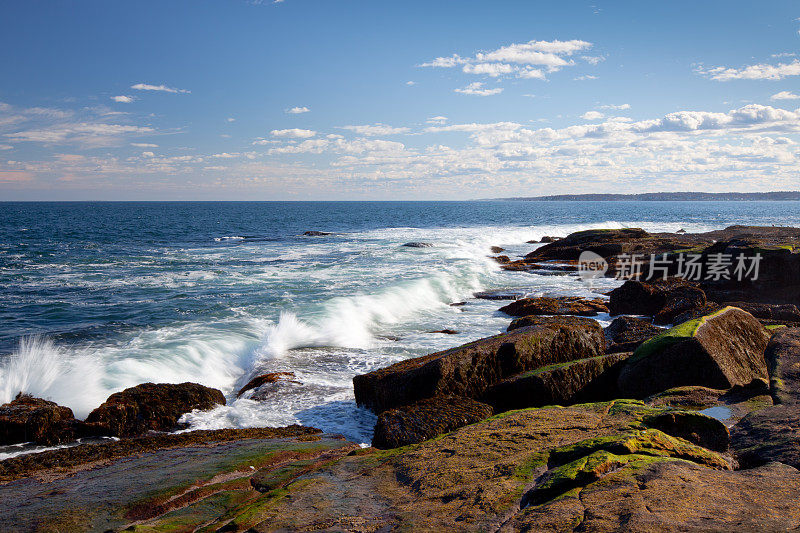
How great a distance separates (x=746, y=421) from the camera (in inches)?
197

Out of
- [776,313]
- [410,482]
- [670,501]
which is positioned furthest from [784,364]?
[776,313]

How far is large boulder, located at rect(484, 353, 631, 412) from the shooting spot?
24.0ft

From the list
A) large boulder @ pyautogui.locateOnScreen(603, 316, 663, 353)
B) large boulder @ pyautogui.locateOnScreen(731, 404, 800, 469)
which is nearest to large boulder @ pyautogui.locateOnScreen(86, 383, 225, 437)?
large boulder @ pyautogui.locateOnScreen(731, 404, 800, 469)

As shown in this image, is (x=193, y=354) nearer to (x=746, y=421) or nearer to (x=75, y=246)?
(x=746, y=421)

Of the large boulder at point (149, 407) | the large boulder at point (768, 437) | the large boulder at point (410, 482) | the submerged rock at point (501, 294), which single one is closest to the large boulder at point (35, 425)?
the large boulder at point (149, 407)

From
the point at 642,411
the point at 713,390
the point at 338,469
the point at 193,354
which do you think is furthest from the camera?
the point at 193,354

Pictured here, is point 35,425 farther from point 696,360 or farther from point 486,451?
point 696,360

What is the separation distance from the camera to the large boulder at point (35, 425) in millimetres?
7492

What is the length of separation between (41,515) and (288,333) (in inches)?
376

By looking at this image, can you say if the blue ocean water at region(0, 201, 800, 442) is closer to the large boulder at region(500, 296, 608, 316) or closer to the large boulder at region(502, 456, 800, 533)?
the large boulder at region(500, 296, 608, 316)

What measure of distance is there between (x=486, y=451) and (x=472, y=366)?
131 inches

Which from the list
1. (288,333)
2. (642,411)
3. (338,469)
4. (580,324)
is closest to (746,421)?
(642,411)

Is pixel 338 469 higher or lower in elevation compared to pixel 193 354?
higher

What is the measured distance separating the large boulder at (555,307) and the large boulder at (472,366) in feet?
20.8
